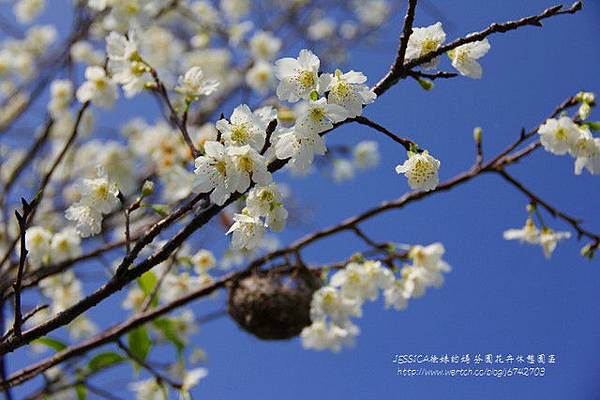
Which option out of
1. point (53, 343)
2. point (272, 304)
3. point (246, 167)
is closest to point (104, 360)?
point (53, 343)

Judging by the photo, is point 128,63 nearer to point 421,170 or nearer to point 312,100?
point 312,100

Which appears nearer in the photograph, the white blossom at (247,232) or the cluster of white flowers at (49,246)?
the white blossom at (247,232)

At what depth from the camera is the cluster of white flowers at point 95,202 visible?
4.41ft

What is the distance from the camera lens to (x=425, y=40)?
3.77ft

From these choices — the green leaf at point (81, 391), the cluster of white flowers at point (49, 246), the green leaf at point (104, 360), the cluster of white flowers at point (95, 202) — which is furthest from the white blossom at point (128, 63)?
the green leaf at point (81, 391)

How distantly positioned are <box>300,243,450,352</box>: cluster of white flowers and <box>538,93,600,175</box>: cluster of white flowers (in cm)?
72

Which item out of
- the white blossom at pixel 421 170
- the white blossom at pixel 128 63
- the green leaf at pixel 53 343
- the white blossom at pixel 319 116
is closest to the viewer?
the white blossom at pixel 319 116

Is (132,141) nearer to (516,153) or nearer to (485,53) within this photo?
(516,153)

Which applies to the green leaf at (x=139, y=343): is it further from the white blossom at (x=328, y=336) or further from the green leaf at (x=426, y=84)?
the green leaf at (x=426, y=84)

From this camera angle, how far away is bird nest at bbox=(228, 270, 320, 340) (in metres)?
1.97

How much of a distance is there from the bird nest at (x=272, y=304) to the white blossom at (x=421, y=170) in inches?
37.6

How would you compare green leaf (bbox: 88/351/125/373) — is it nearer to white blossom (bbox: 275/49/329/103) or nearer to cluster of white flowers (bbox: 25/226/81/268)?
cluster of white flowers (bbox: 25/226/81/268)

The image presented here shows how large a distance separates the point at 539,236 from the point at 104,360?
1.64m

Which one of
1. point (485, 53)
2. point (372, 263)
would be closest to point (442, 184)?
point (372, 263)
